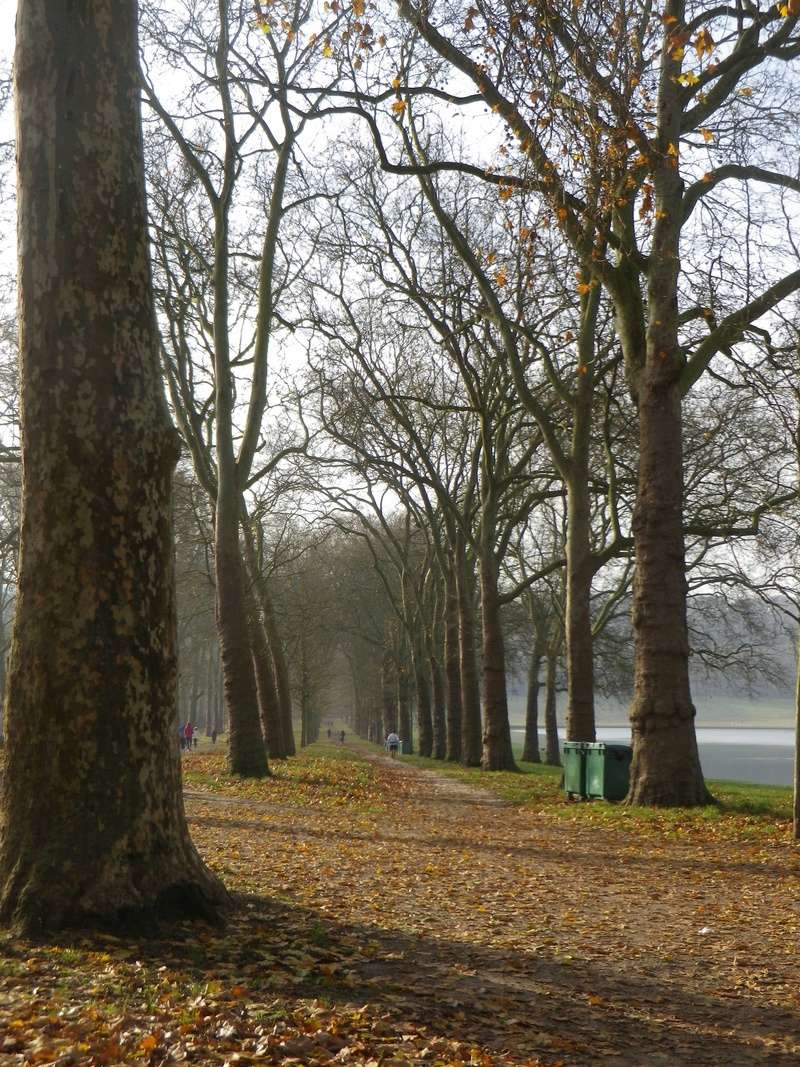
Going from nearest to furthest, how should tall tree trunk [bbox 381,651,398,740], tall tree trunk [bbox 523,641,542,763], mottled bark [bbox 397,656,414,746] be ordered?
tall tree trunk [bbox 523,641,542,763] → mottled bark [bbox 397,656,414,746] → tall tree trunk [bbox 381,651,398,740]

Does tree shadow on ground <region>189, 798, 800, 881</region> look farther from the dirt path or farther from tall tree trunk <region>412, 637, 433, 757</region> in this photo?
tall tree trunk <region>412, 637, 433, 757</region>

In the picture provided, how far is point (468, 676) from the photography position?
26906 mm

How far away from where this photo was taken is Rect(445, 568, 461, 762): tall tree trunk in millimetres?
30594

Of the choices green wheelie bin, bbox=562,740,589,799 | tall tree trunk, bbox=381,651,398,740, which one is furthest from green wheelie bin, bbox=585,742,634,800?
tall tree trunk, bbox=381,651,398,740

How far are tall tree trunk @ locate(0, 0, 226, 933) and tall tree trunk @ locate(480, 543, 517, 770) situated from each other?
18.3 m

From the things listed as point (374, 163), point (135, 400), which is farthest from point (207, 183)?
point (135, 400)

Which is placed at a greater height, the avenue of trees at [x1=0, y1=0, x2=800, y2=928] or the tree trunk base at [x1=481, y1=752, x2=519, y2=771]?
the avenue of trees at [x1=0, y1=0, x2=800, y2=928]

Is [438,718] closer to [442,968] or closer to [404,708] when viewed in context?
[404,708]

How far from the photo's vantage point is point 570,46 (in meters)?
7.79

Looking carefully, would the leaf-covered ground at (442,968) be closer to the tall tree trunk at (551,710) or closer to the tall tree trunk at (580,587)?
the tall tree trunk at (580,587)

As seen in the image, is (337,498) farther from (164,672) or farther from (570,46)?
(164,672)

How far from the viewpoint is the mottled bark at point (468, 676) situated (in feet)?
87.7

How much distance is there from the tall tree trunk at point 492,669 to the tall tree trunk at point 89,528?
1830 cm

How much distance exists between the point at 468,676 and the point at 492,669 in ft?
9.62
